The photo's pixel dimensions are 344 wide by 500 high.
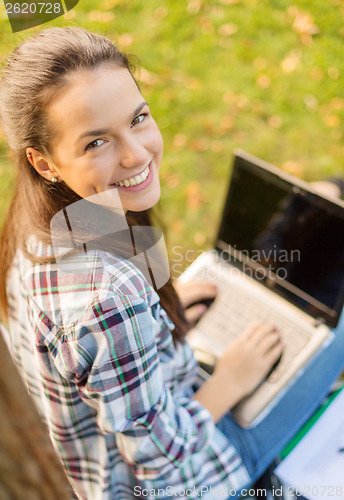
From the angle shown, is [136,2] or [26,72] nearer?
[26,72]

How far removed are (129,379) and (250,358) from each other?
56 centimetres

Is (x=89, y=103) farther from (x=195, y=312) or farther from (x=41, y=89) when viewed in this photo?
(x=195, y=312)

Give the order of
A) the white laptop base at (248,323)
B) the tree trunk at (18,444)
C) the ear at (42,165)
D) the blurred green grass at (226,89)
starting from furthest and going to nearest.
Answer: the blurred green grass at (226,89) → the white laptop base at (248,323) → the ear at (42,165) → the tree trunk at (18,444)

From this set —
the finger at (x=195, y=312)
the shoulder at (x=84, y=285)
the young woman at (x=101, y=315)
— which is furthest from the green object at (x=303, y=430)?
the shoulder at (x=84, y=285)

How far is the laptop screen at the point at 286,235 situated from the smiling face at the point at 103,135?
615 millimetres

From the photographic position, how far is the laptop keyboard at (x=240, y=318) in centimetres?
154

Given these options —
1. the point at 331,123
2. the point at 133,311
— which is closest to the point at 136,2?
the point at 331,123

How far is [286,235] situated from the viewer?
4.99ft

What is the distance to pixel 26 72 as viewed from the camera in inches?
33.5

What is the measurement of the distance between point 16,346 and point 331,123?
2.27 meters

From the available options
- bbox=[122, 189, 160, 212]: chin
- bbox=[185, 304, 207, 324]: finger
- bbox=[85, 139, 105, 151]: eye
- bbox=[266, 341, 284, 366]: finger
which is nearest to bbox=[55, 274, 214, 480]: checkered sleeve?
bbox=[122, 189, 160, 212]: chin

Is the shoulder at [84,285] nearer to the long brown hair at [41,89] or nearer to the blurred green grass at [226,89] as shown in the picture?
the long brown hair at [41,89]

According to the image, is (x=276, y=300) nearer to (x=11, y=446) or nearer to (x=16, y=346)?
(x=16, y=346)

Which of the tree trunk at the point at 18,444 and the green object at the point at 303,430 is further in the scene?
the green object at the point at 303,430
